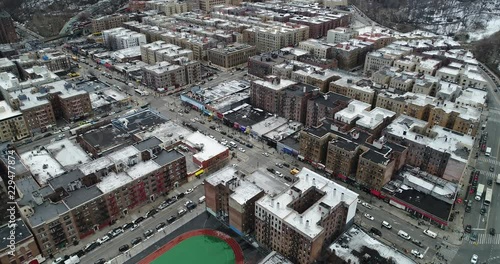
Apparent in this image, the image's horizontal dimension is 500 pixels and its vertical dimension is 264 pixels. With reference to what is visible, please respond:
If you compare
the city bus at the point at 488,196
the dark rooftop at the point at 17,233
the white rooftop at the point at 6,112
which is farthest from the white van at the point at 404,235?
the white rooftop at the point at 6,112

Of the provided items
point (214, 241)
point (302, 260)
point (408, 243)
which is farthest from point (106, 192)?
point (408, 243)

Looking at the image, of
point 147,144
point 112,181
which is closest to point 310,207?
point 112,181

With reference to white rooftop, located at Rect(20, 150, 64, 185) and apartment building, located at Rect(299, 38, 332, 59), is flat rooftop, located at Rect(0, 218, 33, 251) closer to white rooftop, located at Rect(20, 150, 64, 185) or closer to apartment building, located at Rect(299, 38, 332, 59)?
white rooftop, located at Rect(20, 150, 64, 185)

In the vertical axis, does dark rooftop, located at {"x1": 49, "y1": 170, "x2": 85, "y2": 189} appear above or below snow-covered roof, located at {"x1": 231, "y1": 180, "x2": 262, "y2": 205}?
below

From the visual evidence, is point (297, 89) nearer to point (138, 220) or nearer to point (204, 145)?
point (204, 145)

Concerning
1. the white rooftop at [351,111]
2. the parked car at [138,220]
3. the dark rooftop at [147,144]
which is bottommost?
the parked car at [138,220]

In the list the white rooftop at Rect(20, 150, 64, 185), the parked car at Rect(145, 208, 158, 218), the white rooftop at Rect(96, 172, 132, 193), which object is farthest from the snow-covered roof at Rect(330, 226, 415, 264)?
the white rooftop at Rect(20, 150, 64, 185)

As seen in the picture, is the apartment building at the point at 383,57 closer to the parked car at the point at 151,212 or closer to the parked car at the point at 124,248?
the parked car at the point at 151,212
